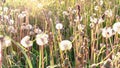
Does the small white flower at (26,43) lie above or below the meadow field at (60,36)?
above

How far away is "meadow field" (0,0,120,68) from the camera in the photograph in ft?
4.22

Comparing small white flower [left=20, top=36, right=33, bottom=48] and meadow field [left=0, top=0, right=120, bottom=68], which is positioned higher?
small white flower [left=20, top=36, right=33, bottom=48]

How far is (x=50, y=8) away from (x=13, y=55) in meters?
1.25

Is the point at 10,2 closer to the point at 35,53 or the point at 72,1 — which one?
the point at 72,1

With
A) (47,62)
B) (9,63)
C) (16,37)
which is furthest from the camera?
(16,37)

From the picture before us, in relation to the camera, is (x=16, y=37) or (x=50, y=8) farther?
(x=50, y=8)

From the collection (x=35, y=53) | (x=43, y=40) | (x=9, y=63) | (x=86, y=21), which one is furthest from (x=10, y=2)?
(x=43, y=40)

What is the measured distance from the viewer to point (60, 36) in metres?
1.50

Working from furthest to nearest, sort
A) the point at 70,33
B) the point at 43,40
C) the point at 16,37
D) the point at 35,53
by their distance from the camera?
the point at 70,33, the point at 16,37, the point at 35,53, the point at 43,40

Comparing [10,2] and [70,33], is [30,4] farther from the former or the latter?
[70,33]

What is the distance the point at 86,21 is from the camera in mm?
2230

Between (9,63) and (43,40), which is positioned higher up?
(43,40)

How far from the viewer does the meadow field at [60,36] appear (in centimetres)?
129

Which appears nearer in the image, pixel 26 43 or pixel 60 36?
pixel 26 43
